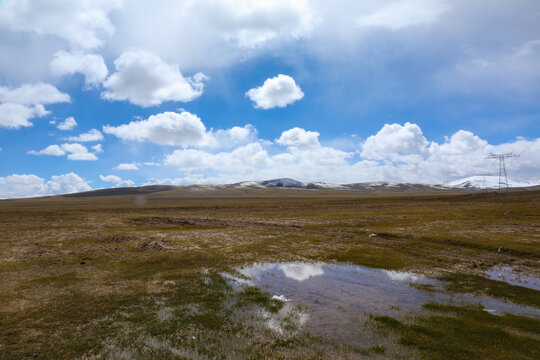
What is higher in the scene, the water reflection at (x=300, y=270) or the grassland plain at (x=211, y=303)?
the grassland plain at (x=211, y=303)

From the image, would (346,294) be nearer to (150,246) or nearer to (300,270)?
(300,270)

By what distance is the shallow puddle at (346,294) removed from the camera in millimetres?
15445

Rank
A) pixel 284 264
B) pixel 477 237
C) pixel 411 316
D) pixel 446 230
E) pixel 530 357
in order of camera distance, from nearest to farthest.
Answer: pixel 530 357 → pixel 411 316 → pixel 284 264 → pixel 477 237 → pixel 446 230

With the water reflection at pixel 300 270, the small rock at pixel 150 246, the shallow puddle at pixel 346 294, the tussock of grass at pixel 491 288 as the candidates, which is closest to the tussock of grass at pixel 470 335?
the shallow puddle at pixel 346 294

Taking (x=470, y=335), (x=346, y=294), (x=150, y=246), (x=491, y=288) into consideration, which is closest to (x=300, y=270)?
(x=346, y=294)

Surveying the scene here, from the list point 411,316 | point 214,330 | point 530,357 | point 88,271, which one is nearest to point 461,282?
point 411,316

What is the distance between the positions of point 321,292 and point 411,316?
608 centimetres

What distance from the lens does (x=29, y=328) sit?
557 inches

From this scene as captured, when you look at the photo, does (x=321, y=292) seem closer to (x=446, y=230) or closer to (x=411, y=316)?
(x=411, y=316)

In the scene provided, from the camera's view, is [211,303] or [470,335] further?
[211,303]

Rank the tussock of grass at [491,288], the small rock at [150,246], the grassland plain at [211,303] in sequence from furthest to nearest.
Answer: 1. the small rock at [150,246]
2. the tussock of grass at [491,288]
3. the grassland plain at [211,303]

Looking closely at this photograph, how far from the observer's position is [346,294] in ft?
63.0

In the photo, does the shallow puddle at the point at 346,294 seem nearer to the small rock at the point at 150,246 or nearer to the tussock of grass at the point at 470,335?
the tussock of grass at the point at 470,335

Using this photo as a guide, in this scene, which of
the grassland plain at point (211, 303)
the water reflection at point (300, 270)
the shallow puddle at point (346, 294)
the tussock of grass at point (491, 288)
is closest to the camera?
the grassland plain at point (211, 303)
